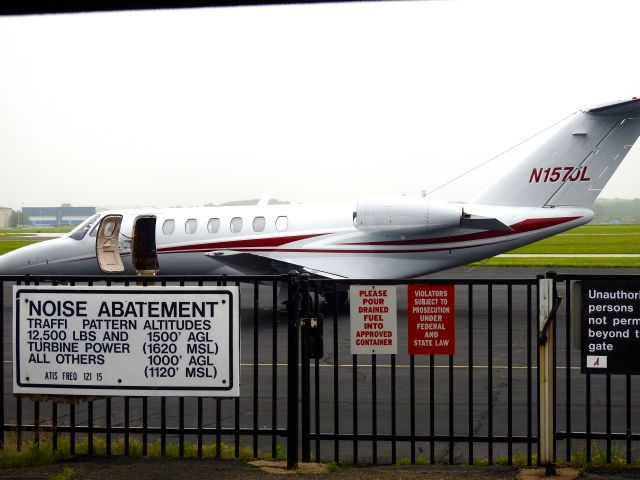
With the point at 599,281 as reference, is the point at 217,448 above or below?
below

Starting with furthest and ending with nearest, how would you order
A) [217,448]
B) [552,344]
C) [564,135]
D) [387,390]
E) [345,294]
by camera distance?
[345,294] → [564,135] → [387,390] → [217,448] → [552,344]

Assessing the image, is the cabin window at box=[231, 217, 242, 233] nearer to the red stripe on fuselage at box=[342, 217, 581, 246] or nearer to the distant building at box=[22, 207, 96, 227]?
the red stripe on fuselage at box=[342, 217, 581, 246]

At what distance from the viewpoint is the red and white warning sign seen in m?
7.39

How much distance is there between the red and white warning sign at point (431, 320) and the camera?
739 cm

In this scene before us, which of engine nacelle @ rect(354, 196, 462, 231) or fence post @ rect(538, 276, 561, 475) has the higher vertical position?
engine nacelle @ rect(354, 196, 462, 231)

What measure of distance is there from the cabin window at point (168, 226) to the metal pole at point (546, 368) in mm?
16160

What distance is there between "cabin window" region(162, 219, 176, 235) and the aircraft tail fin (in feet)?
28.4

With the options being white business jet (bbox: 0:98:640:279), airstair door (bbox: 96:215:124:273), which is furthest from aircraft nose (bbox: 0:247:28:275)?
airstair door (bbox: 96:215:124:273)

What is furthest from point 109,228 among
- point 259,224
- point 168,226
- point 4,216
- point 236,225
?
point 4,216

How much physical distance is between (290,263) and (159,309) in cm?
1342

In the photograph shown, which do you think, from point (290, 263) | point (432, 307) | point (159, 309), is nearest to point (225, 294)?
point (159, 309)

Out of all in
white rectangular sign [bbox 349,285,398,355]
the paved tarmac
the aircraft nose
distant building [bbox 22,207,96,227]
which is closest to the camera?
the paved tarmac

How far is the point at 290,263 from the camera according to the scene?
20.7 metres

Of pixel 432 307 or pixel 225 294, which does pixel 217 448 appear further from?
pixel 432 307
